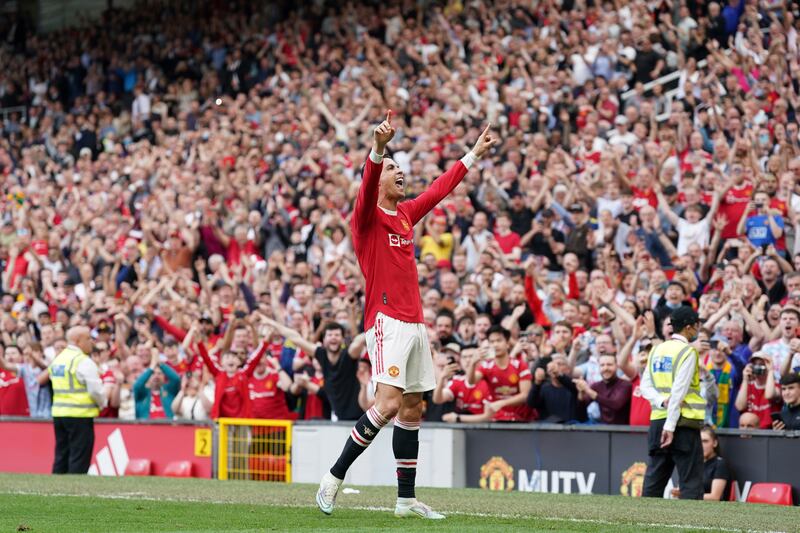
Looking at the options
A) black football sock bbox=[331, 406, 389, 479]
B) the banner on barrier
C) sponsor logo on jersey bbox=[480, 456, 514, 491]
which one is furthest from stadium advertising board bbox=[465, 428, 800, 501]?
black football sock bbox=[331, 406, 389, 479]

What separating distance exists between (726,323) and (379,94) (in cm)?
1126

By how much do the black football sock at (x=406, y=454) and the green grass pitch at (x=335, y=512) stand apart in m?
0.26

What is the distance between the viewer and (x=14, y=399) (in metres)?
18.9

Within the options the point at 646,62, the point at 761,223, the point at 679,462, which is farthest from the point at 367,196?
the point at 646,62

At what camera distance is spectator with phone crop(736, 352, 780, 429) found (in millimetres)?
12750

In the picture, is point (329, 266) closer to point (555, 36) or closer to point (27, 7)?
point (555, 36)

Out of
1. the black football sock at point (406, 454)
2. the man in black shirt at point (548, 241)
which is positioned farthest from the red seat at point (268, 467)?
the black football sock at point (406, 454)

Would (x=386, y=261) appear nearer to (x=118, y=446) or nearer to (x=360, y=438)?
(x=360, y=438)

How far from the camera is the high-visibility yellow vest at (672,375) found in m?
11.5

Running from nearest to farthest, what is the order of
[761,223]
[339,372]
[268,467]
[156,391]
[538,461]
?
[538,461]
[339,372]
[268,467]
[761,223]
[156,391]

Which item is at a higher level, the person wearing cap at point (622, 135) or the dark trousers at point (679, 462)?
the person wearing cap at point (622, 135)

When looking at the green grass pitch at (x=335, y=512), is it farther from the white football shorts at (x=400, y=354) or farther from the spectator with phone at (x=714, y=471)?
the spectator with phone at (x=714, y=471)

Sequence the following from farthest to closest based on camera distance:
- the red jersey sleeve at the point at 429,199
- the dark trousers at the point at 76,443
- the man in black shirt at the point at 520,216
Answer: the man in black shirt at the point at 520,216 < the dark trousers at the point at 76,443 < the red jersey sleeve at the point at 429,199

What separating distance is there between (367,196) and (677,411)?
4.05 meters
